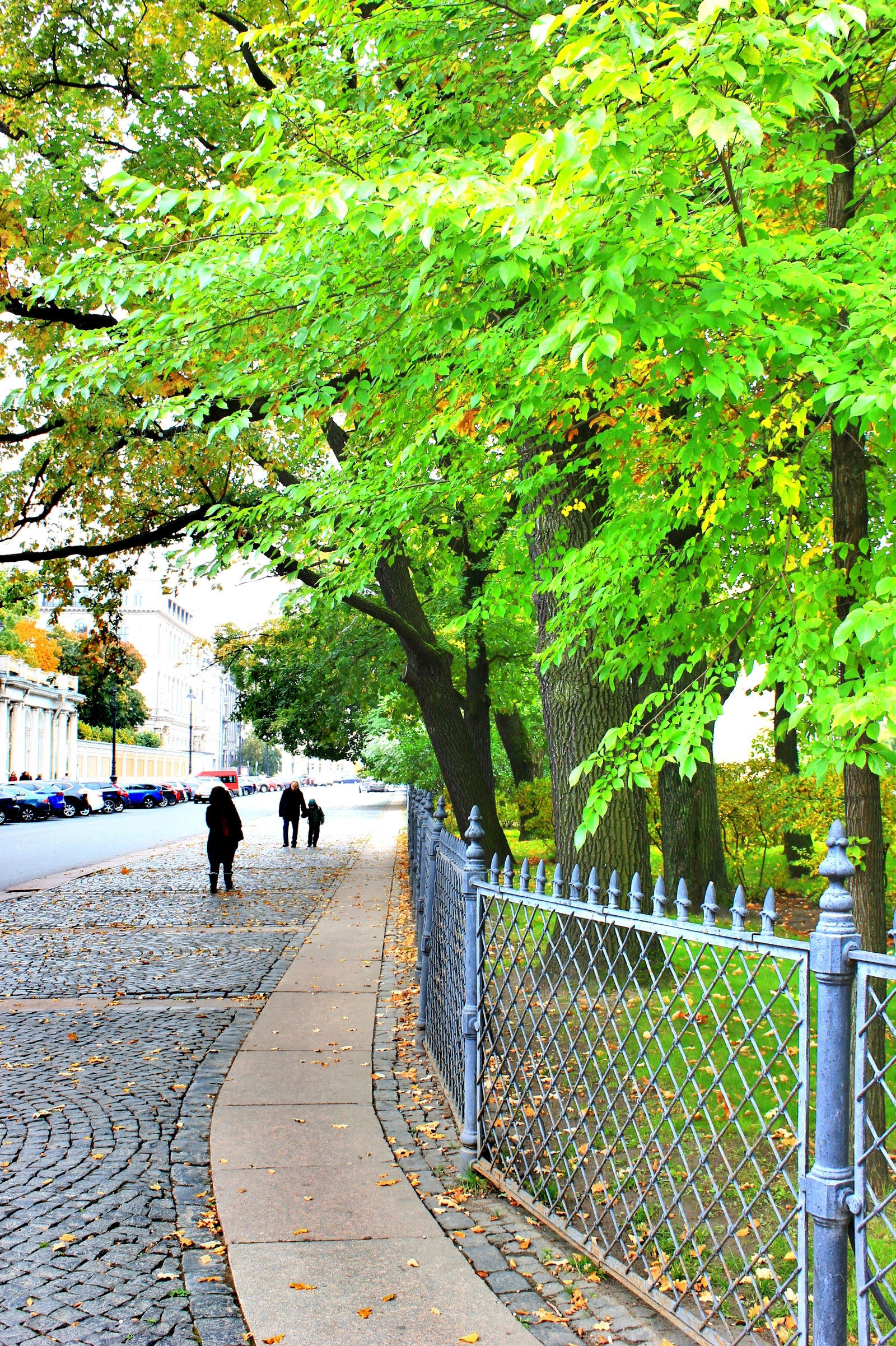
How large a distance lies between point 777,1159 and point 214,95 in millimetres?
12046

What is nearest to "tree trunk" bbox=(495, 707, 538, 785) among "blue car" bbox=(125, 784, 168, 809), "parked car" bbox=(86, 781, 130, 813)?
"parked car" bbox=(86, 781, 130, 813)

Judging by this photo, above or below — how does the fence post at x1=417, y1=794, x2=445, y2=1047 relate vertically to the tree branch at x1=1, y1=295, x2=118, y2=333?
below

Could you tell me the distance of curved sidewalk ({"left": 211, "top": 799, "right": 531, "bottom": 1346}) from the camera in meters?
3.55

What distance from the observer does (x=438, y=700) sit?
1339 cm

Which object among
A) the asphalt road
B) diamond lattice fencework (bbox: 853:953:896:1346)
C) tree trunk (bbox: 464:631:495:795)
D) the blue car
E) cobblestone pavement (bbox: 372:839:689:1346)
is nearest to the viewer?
diamond lattice fencework (bbox: 853:953:896:1346)

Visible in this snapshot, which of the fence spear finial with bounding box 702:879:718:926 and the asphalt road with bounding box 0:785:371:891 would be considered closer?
the fence spear finial with bounding box 702:879:718:926

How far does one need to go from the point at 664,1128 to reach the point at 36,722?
265 feet

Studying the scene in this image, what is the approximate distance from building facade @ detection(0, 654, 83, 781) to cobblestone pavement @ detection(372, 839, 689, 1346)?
6600 cm

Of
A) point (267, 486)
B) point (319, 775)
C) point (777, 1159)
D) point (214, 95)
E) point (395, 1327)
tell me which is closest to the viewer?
point (777, 1159)

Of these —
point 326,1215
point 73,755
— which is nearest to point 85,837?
point 326,1215

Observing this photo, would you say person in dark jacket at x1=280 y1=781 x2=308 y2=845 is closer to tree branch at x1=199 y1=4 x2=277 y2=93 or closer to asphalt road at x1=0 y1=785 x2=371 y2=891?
asphalt road at x1=0 y1=785 x2=371 y2=891

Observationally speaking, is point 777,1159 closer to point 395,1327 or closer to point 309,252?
point 395,1327

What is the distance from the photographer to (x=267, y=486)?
15781 millimetres

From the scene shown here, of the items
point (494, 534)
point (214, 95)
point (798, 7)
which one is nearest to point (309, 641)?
point (494, 534)
